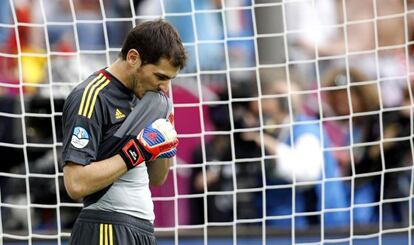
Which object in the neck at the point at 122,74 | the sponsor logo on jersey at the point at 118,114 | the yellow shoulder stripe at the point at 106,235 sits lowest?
the yellow shoulder stripe at the point at 106,235

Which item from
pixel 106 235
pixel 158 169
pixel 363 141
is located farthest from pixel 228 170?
pixel 106 235

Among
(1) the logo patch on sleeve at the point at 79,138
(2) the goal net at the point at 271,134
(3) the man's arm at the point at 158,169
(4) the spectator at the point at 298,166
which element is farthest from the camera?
(4) the spectator at the point at 298,166

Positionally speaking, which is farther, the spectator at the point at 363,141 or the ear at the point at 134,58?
the spectator at the point at 363,141

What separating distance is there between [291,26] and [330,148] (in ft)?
3.88

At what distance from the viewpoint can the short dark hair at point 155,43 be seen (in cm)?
366

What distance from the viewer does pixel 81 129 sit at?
3.58m

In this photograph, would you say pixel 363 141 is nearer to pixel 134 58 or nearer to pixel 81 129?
pixel 134 58

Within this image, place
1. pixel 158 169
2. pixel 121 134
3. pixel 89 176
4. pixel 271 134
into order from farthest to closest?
pixel 271 134 < pixel 158 169 < pixel 121 134 < pixel 89 176

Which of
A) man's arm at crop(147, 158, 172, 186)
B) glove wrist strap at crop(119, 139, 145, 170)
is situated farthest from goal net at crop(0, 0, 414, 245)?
glove wrist strap at crop(119, 139, 145, 170)

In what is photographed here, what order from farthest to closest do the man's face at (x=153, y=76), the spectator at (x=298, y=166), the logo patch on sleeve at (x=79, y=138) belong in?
the spectator at (x=298, y=166) < the man's face at (x=153, y=76) < the logo patch on sleeve at (x=79, y=138)

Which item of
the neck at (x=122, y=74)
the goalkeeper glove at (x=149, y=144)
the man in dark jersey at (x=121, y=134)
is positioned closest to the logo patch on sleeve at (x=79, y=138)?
the man in dark jersey at (x=121, y=134)

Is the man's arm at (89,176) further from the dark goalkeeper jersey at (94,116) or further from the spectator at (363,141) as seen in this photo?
the spectator at (363,141)

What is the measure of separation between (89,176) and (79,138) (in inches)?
5.7

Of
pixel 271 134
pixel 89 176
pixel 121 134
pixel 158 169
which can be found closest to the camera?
pixel 89 176
